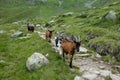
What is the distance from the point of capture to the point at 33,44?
27766 mm

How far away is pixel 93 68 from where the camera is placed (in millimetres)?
21234

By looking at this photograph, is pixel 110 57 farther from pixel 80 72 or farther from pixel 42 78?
pixel 42 78

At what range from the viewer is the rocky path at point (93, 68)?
1891 centimetres

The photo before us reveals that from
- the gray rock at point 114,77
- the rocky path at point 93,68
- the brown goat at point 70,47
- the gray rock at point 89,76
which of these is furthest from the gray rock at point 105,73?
the brown goat at point 70,47

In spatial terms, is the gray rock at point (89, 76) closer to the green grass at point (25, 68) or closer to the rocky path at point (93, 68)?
the rocky path at point (93, 68)

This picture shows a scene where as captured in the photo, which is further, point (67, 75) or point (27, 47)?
point (27, 47)

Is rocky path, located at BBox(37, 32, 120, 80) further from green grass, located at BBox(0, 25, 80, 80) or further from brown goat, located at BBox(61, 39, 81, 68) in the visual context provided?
brown goat, located at BBox(61, 39, 81, 68)

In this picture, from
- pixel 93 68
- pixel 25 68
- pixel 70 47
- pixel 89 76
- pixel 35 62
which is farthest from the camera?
pixel 93 68

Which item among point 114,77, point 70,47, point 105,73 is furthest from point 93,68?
point 70,47

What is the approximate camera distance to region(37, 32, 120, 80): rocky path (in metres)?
18.9

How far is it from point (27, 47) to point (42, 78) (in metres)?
9.71

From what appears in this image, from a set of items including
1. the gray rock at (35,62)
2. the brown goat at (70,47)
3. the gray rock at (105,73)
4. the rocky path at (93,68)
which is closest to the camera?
the rocky path at (93,68)

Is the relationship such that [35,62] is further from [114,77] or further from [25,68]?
[114,77]

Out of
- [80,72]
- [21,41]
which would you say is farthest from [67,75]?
[21,41]
